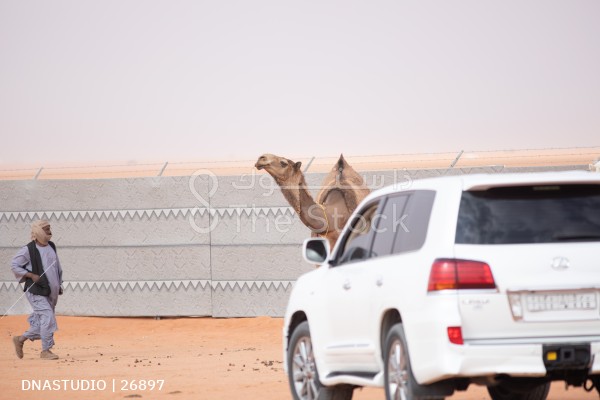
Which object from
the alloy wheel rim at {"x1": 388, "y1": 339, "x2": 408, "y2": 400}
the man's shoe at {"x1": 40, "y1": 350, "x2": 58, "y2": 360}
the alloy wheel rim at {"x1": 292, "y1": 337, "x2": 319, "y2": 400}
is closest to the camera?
the alloy wheel rim at {"x1": 388, "y1": 339, "x2": 408, "y2": 400}

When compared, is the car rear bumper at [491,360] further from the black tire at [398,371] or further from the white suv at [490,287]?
the black tire at [398,371]

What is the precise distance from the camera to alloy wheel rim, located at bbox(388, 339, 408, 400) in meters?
8.72

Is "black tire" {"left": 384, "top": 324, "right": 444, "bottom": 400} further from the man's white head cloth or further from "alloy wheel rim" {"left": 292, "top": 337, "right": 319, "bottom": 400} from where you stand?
the man's white head cloth

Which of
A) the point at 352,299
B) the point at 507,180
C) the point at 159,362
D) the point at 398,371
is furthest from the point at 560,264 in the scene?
the point at 159,362

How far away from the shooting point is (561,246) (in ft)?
27.5

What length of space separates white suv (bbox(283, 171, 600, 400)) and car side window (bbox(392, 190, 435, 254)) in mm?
11

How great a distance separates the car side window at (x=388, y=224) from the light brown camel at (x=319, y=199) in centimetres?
1120

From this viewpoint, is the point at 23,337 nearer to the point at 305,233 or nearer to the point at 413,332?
the point at 305,233

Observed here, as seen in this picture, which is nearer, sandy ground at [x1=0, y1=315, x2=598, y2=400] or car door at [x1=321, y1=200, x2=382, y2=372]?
car door at [x1=321, y1=200, x2=382, y2=372]

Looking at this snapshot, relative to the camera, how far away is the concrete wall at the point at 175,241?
2733cm

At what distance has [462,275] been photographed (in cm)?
816

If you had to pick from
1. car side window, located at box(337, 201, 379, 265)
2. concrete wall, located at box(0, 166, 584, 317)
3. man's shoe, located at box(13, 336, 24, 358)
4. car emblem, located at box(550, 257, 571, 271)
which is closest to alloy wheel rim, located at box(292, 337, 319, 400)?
car side window, located at box(337, 201, 379, 265)

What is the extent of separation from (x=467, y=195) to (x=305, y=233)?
18.8 meters

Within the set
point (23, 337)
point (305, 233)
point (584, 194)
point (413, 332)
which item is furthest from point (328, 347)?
point (305, 233)
